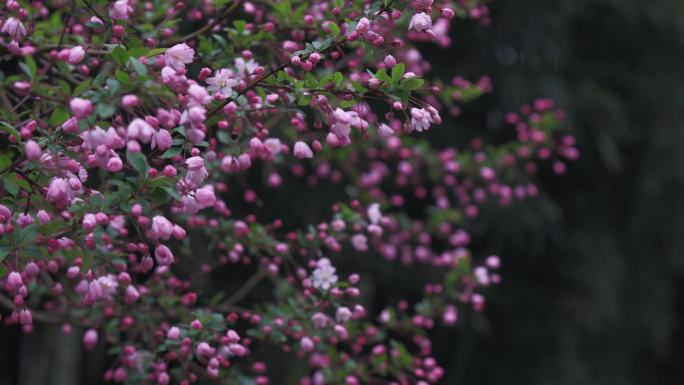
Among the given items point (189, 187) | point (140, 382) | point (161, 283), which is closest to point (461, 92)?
point (161, 283)

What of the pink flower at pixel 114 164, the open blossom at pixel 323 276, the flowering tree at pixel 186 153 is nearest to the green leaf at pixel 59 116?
the flowering tree at pixel 186 153

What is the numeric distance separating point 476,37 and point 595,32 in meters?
0.72

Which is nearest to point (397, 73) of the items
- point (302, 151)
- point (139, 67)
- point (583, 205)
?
point (302, 151)

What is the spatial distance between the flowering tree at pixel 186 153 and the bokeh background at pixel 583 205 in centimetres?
139

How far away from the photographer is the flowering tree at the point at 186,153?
1.03 meters

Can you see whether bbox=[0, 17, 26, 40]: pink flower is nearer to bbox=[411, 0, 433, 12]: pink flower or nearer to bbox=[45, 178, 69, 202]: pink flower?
bbox=[45, 178, 69, 202]: pink flower

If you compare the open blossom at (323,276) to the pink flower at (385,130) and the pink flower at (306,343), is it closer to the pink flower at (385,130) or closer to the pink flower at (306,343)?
the pink flower at (306,343)

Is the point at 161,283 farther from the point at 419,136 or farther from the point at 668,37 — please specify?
the point at 668,37

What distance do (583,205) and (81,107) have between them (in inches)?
142

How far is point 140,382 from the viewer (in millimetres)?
1607

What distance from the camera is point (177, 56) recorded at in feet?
3.34

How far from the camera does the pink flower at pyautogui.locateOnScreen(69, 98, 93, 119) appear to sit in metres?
0.90

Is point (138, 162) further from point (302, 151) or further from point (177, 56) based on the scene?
point (302, 151)

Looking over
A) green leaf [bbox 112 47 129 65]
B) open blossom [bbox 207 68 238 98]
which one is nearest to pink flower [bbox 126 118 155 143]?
green leaf [bbox 112 47 129 65]
